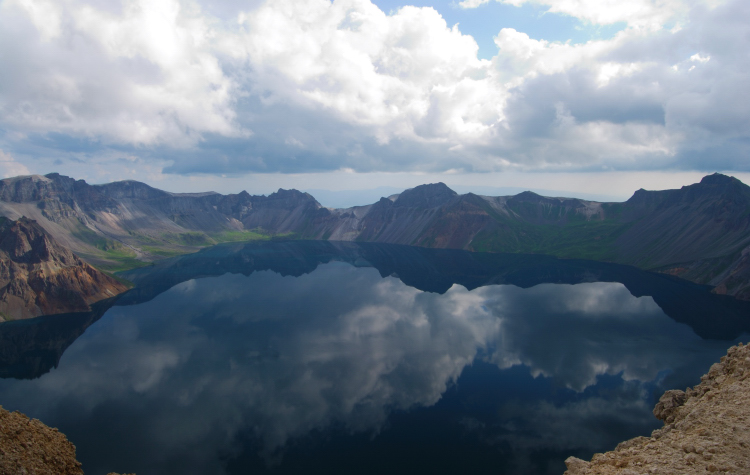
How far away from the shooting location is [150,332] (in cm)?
9444

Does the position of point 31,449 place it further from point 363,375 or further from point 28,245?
point 28,245

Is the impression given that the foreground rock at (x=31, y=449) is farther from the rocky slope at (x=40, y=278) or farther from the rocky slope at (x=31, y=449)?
the rocky slope at (x=40, y=278)

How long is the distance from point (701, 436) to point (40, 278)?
161272 millimetres

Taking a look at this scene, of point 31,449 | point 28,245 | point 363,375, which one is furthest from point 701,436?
point 28,245

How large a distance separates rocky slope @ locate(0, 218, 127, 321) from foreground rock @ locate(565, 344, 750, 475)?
145630 mm

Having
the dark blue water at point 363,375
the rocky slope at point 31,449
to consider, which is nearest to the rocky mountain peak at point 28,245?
the dark blue water at point 363,375

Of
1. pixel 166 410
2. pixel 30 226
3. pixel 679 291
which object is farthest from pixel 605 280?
pixel 30 226

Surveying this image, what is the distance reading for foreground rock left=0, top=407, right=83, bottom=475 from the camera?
22.6 m

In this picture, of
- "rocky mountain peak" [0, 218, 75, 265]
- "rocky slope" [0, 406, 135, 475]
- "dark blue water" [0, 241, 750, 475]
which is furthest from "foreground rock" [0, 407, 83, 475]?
"rocky mountain peak" [0, 218, 75, 265]

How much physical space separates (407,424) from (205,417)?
2774cm

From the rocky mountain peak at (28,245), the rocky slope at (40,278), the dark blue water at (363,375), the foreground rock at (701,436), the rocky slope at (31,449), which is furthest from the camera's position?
the rocky mountain peak at (28,245)

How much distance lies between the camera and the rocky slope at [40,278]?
115 metres

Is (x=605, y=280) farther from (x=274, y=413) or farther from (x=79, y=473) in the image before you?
(x=79, y=473)

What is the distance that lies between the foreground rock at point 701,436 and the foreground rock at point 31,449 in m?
33.5
